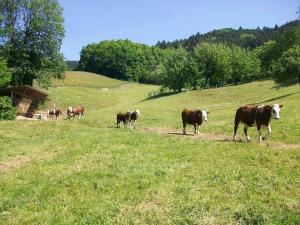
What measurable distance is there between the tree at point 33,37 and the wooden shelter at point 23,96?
2261 millimetres

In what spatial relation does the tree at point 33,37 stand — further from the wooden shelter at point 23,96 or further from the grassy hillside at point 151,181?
the grassy hillside at point 151,181

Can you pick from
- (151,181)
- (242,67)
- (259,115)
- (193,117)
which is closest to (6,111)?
(193,117)

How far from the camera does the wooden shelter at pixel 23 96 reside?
63.0 meters

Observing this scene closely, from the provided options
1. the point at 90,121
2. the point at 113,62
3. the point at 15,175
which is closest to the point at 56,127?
the point at 90,121

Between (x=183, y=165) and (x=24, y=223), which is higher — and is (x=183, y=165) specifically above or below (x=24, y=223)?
above

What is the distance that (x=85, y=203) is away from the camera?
14.9m

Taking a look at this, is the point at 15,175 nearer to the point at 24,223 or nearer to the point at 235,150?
the point at 24,223

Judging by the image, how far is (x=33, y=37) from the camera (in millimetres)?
66125

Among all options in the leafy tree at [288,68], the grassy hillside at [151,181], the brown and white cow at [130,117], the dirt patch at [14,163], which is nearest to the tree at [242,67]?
the leafy tree at [288,68]

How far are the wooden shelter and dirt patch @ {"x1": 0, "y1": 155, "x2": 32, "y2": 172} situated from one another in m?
39.3

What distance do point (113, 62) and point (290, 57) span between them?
445 ft

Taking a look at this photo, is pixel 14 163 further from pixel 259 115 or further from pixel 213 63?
pixel 213 63

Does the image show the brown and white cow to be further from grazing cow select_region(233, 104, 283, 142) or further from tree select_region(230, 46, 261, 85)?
tree select_region(230, 46, 261, 85)

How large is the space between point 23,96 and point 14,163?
144 ft
